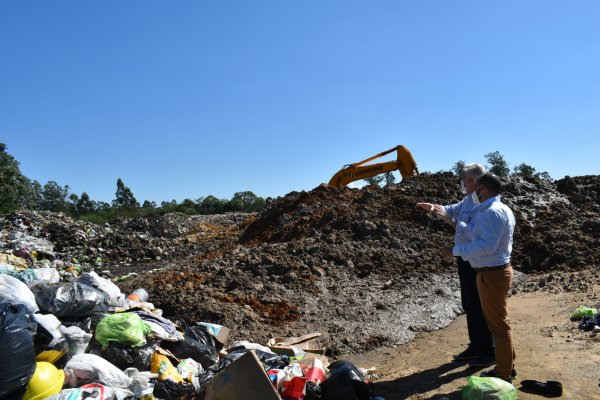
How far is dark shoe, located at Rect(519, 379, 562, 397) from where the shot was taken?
13.0ft

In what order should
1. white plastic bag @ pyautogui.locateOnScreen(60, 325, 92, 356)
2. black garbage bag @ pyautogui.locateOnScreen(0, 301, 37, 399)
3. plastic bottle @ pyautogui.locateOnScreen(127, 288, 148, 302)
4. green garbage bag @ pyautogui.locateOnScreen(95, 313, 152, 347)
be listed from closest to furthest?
1. black garbage bag @ pyautogui.locateOnScreen(0, 301, 37, 399)
2. white plastic bag @ pyautogui.locateOnScreen(60, 325, 92, 356)
3. green garbage bag @ pyautogui.locateOnScreen(95, 313, 152, 347)
4. plastic bottle @ pyautogui.locateOnScreen(127, 288, 148, 302)

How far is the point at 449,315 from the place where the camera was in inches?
285

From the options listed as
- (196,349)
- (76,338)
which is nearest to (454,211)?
(196,349)

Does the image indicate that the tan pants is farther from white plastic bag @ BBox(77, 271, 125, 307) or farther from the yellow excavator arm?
the yellow excavator arm

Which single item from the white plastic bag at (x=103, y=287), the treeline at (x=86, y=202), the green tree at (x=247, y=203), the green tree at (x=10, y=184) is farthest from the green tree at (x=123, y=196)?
the white plastic bag at (x=103, y=287)

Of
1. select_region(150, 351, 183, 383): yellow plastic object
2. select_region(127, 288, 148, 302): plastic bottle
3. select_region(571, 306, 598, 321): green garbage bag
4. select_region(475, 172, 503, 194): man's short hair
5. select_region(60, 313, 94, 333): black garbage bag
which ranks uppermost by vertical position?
select_region(475, 172, 503, 194): man's short hair

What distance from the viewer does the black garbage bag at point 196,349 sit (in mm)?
4906

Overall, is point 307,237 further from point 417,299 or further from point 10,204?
point 10,204

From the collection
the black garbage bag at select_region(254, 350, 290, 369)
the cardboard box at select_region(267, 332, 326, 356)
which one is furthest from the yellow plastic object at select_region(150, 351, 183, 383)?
the cardboard box at select_region(267, 332, 326, 356)

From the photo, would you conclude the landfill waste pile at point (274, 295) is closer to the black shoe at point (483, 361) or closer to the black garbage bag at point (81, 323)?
the black garbage bag at point (81, 323)

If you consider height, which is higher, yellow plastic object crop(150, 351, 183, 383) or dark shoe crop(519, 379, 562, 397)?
yellow plastic object crop(150, 351, 183, 383)

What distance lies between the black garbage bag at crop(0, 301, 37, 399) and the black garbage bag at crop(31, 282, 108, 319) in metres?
1.08

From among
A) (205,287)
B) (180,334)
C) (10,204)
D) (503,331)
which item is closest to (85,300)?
(180,334)

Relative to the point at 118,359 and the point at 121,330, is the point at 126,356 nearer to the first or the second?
the point at 118,359
